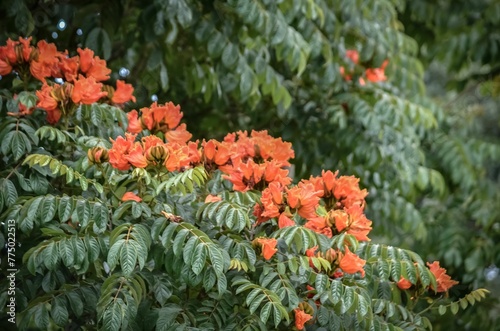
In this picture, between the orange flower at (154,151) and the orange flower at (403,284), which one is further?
the orange flower at (403,284)

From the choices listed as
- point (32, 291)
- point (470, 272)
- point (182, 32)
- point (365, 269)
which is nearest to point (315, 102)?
point (182, 32)

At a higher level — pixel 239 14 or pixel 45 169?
pixel 239 14

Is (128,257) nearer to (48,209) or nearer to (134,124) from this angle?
(48,209)

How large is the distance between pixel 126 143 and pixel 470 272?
125 inches

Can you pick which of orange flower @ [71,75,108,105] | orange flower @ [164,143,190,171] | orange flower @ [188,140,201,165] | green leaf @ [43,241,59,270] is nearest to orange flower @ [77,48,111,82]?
orange flower @ [71,75,108,105]

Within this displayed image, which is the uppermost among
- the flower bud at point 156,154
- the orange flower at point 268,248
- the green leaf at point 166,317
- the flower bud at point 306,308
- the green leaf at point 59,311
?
the flower bud at point 156,154

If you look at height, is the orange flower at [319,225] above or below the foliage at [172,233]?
above

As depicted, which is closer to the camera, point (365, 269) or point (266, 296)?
point (266, 296)

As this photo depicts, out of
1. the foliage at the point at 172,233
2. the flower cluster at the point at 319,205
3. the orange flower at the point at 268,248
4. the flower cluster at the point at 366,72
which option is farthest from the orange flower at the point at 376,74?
the orange flower at the point at 268,248

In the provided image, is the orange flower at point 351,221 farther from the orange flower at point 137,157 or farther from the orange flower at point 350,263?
the orange flower at point 137,157

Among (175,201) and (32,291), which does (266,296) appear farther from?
(32,291)

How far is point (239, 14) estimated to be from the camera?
4.10 m

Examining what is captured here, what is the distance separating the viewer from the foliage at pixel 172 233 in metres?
2.75

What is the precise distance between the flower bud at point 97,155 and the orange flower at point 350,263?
2.79 ft
